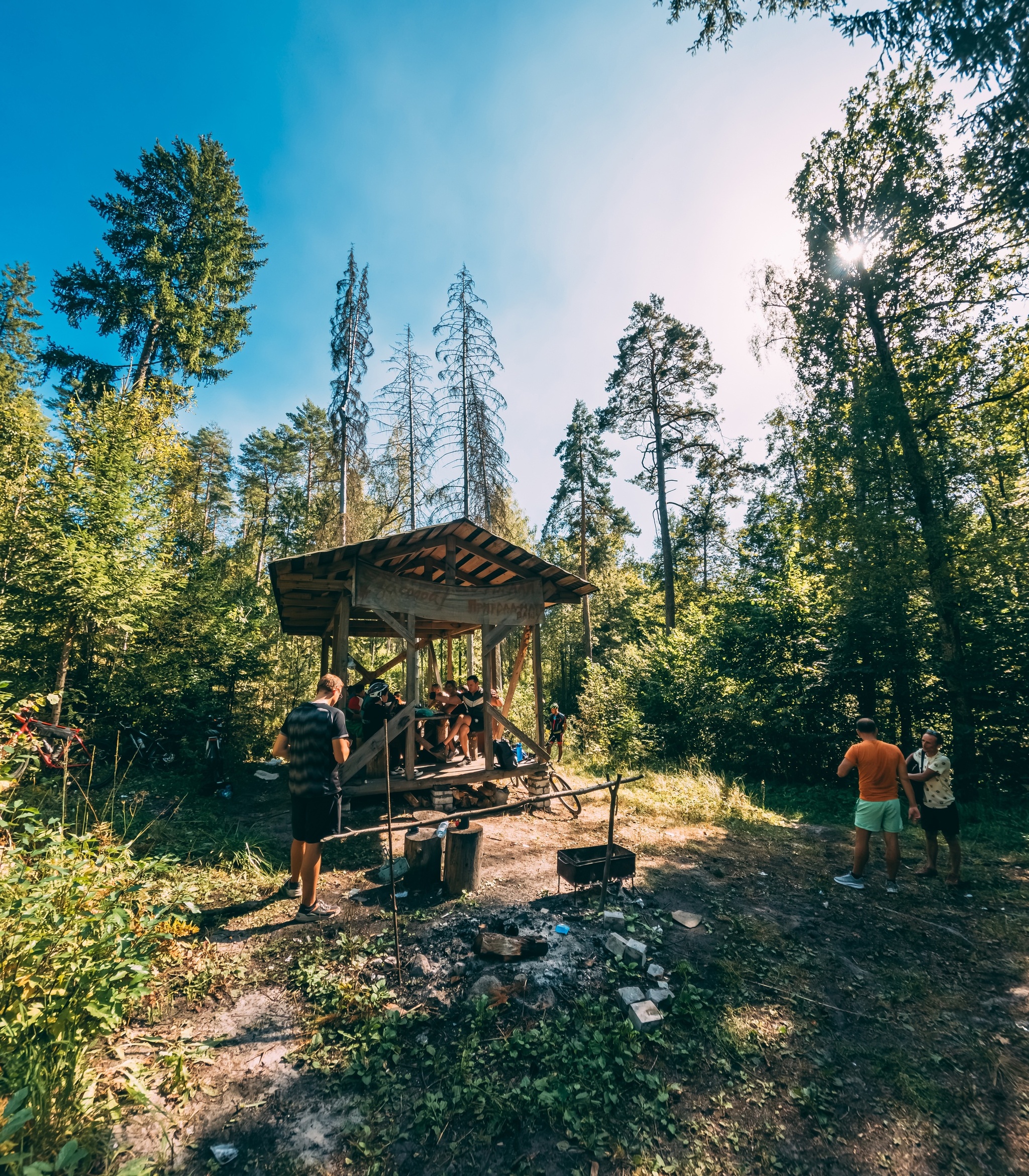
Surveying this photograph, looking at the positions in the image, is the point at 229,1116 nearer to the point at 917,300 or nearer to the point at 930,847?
the point at 930,847

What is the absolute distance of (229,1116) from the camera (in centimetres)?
262

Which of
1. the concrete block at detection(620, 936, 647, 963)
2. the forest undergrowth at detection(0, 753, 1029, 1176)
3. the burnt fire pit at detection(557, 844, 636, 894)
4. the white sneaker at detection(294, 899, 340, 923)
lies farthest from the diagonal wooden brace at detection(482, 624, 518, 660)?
the concrete block at detection(620, 936, 647, 963)

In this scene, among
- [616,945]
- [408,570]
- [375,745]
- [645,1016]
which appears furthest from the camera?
[408,570]

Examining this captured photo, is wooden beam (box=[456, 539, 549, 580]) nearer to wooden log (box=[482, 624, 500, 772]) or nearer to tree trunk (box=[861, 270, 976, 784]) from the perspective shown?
wooden log (box=[482, 624, 500, 772])

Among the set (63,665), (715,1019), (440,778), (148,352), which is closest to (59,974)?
(715,1019)

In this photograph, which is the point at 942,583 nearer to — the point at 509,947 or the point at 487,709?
the point at 487,709

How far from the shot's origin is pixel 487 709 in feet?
28.3

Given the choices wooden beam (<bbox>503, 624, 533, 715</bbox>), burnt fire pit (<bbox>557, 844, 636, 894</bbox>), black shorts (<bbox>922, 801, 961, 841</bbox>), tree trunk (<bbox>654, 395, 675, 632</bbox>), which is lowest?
burnt fire pit (<bbox>557, 844, 636, 894</bbox>)

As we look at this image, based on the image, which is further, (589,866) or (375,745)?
(375,745)

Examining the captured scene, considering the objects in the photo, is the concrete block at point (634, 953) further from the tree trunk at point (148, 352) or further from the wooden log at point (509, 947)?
the tree trunk at point (148, 352)

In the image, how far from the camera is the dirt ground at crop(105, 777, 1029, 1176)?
8.23 feet

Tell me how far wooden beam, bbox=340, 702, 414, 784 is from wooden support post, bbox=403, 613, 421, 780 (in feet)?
0.35

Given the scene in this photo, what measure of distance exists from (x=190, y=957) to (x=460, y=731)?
5918 millimetres

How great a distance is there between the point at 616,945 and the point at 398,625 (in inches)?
205
